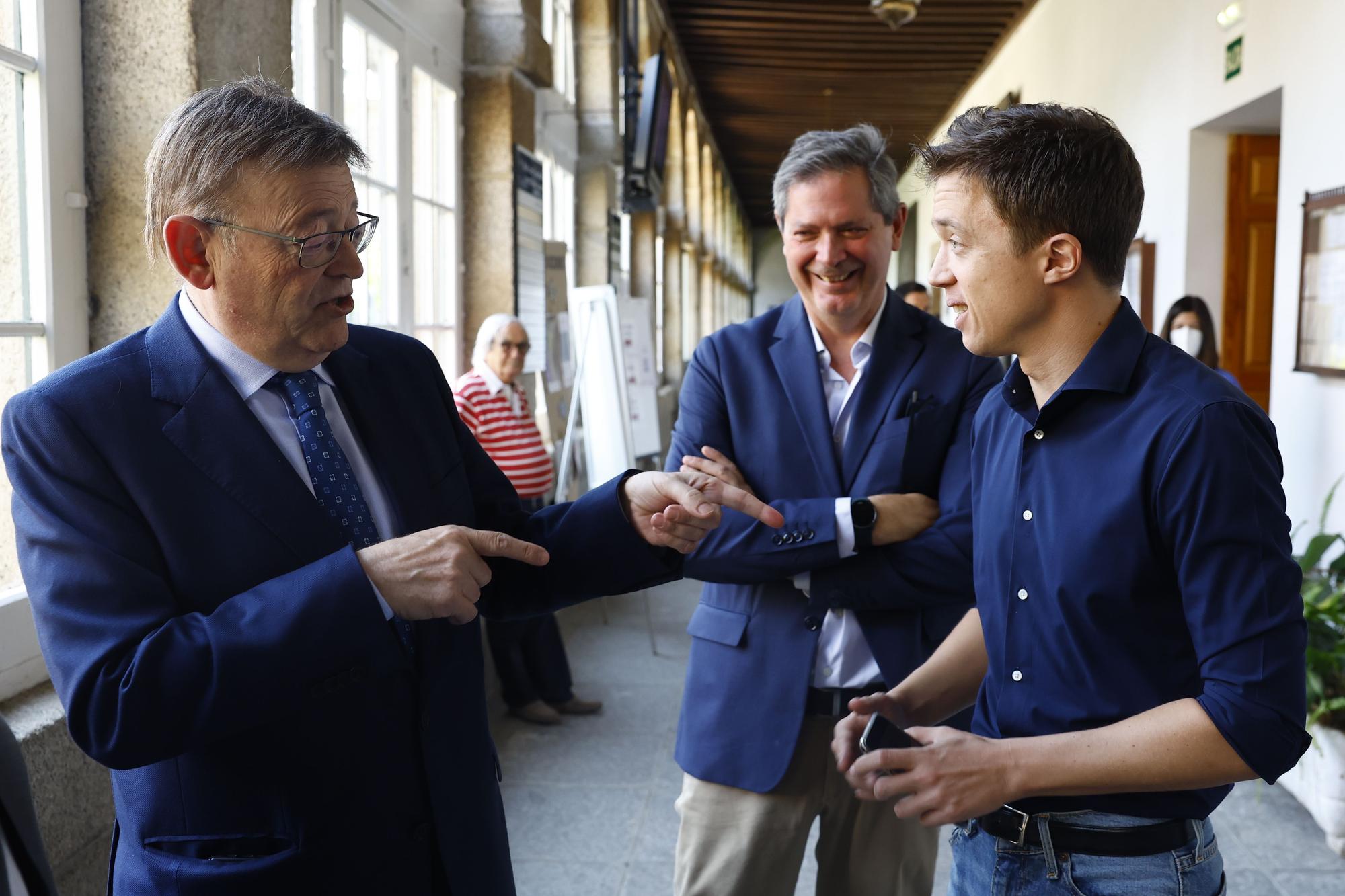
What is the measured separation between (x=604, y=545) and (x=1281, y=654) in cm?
86

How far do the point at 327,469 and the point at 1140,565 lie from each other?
981 millimetres

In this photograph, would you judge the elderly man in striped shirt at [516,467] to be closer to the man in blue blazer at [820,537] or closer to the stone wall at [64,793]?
the stone wall at [64,793]

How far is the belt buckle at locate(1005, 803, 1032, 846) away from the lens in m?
1.38

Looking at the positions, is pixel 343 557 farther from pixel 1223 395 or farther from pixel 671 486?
pixel 1223 395

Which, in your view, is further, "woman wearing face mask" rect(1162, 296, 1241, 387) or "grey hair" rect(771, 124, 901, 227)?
"woman wearing face mask" rect(1162, 296, 1241, 387)

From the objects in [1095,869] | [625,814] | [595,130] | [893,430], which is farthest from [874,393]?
[595,130]

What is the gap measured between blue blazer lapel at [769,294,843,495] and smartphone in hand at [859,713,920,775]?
2.08ft

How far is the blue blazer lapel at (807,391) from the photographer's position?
78.6 inches

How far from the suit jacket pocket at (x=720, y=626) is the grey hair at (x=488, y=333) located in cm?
300

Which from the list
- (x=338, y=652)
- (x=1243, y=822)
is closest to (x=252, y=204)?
(x=338, y=652)

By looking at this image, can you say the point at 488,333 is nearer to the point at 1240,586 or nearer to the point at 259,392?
the point at 259,392

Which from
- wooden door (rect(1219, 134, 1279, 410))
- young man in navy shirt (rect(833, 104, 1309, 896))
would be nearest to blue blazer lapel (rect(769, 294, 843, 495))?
young man in navy shirt (rect(833, 104, 1309, 896))

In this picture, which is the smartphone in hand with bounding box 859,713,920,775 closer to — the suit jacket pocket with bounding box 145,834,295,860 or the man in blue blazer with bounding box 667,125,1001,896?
the man in blue blazer with bounding box 667,125,1001,896

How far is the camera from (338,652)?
126cm
